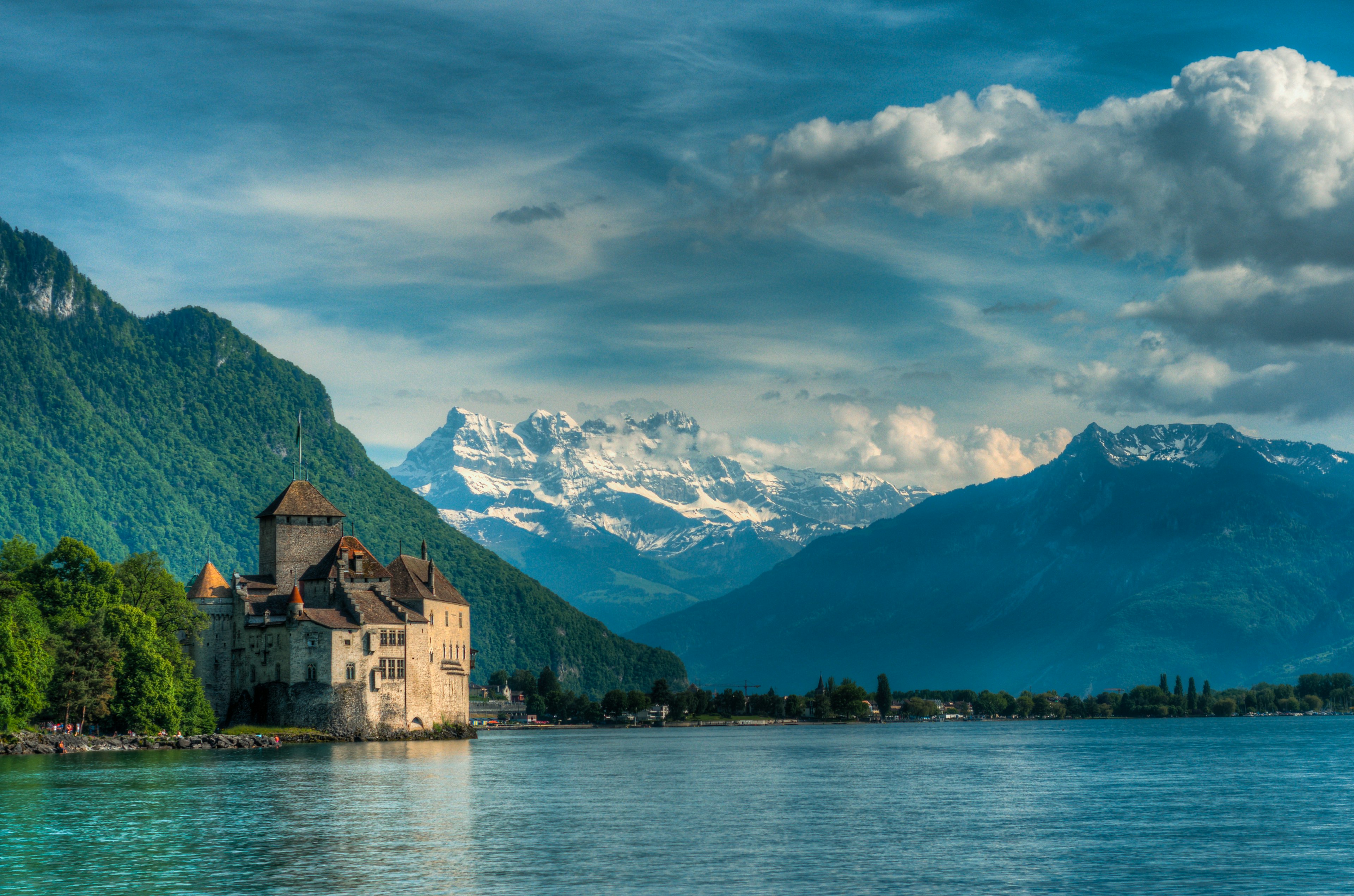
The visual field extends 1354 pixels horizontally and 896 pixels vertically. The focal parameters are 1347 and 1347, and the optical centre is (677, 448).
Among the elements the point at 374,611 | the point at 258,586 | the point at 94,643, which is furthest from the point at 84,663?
the point at 258,586

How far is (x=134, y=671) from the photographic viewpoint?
121 metres

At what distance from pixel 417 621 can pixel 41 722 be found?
3871 centimetres

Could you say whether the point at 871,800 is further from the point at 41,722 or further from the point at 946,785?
the point at 41,722

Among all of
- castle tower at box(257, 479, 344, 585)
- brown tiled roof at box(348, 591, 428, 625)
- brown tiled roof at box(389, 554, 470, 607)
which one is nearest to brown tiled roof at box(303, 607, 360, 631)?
brown tiled roof at box(348, 591, 428, 625)

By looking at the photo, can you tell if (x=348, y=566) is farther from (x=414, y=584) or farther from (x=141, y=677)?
(x=141, y=677)

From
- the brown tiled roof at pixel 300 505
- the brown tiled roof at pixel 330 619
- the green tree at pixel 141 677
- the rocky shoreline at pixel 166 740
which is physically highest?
the brown tiled roof at pixel 300 505

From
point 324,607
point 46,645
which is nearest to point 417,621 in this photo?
point 324,607

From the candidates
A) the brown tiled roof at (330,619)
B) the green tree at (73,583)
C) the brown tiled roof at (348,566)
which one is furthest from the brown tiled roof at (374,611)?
the green tree at (73,583)

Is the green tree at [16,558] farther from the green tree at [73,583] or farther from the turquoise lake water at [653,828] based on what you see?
the turquoise lake water at [653,828]

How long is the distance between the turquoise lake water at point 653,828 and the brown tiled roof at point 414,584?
1501 inches

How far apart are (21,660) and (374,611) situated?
1754 inches

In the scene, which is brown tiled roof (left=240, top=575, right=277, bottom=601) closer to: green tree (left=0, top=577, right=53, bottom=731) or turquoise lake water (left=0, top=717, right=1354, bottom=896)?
turquoise lake water (left=0, top=717, right=1354, bottom=896)

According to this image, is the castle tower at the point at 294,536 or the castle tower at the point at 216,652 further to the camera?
the castle tower at the point at 294,536

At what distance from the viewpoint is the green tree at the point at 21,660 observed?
101m
